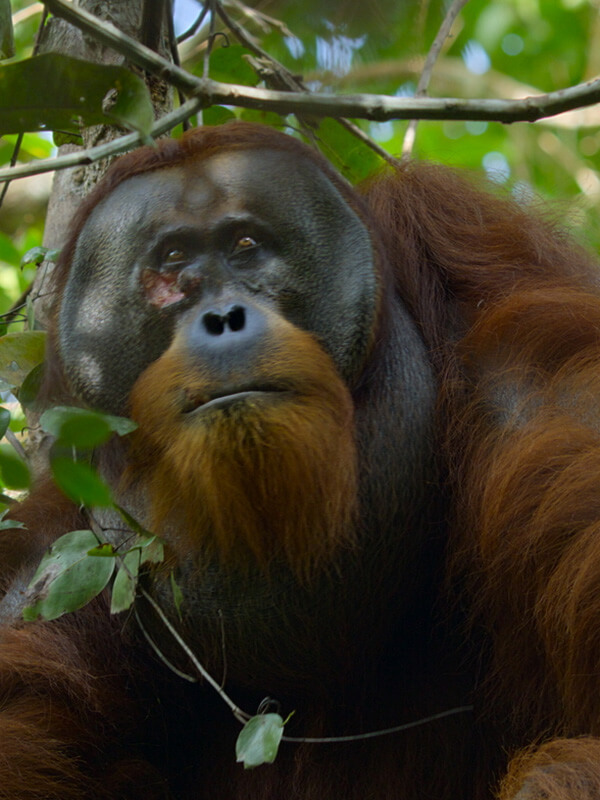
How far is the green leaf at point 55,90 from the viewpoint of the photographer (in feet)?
7.80

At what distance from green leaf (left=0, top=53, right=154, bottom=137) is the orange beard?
0.62m

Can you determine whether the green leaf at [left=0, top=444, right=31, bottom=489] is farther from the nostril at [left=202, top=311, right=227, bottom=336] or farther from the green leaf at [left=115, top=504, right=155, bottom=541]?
the nostril at [left=202, top=311, right=227, bottom=336]

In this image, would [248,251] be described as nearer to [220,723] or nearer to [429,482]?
[429,482]

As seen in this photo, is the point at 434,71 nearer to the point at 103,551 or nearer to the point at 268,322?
the point at 268,322

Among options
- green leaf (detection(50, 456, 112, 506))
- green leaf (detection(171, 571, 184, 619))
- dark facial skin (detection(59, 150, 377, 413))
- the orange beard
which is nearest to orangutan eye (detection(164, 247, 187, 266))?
dark facial skin (detection(59, 150, 377, 413))

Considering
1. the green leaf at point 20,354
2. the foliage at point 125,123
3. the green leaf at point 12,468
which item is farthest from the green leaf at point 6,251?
the green leaf at point 12,468

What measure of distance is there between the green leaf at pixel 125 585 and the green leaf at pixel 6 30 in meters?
1.26

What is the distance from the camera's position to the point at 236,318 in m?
2.42

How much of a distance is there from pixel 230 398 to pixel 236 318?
23 cm

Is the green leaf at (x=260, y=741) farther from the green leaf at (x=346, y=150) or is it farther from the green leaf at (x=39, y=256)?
the green leaf at (x=346, y=150)

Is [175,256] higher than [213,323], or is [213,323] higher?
[175,256]

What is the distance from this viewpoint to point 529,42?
8.48 metres

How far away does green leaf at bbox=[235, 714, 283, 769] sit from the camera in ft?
6.94

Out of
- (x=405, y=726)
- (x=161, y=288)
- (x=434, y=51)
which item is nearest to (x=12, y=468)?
(x=161, y=288)
